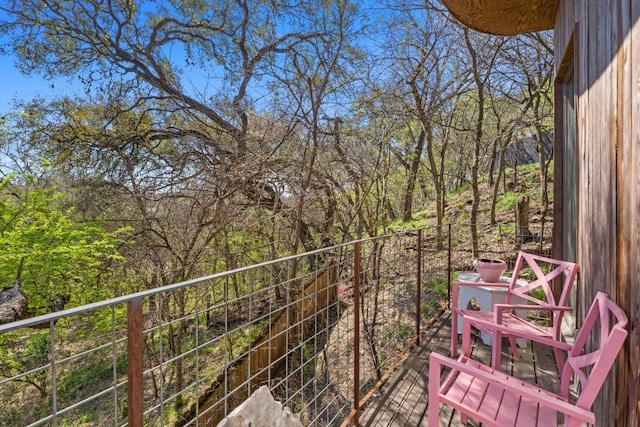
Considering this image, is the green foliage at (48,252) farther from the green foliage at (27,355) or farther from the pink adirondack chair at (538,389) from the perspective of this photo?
the pink adirondack chair at (538,389)

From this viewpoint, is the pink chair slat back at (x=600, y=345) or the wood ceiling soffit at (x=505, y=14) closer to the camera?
the pink chair slat back at (x=600, y=345)

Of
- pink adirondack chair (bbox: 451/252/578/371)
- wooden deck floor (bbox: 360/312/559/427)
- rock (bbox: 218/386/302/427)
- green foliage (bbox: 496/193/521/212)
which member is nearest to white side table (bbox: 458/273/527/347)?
wooden deck floor (bbox: 360/312/559/427)

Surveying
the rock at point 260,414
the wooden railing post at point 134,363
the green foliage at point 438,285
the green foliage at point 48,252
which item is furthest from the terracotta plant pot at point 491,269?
the green foliage at point 48,252

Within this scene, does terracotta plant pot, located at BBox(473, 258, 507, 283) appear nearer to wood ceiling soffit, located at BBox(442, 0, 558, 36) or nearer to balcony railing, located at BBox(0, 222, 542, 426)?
balcony railing, located at BBox(0, 222, 542, 426)

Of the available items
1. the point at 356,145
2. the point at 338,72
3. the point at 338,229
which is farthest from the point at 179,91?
the point at 338,229

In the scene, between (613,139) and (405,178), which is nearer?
(613,139)

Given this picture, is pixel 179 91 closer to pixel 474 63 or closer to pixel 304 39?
pixel 304 39

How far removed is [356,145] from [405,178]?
1.73m

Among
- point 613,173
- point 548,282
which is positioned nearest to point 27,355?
point 548,282

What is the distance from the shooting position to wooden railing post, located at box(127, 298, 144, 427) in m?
0.96

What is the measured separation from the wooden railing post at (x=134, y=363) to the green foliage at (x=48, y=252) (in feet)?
15.3

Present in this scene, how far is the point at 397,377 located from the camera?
2518 millimetres

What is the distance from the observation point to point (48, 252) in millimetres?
4820

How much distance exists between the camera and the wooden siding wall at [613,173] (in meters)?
1.09
